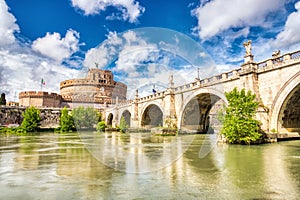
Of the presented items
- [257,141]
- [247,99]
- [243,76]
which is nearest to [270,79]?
[243,76]

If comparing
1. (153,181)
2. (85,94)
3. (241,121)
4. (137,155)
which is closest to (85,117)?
(85,94)

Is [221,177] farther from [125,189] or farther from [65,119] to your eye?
[65,119]

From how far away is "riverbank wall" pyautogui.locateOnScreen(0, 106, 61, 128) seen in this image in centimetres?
6344

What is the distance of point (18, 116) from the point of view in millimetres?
65312

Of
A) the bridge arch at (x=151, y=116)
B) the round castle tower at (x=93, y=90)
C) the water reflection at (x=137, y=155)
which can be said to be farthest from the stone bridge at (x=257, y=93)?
the round castle tower at (x=93, y=90)

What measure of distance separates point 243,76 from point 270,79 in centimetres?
245

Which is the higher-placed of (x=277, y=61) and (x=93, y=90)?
(x=93, y=90)

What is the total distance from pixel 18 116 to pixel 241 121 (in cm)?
6611

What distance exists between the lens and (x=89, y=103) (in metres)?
81.9

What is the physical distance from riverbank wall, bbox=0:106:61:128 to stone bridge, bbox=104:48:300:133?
1747 inches

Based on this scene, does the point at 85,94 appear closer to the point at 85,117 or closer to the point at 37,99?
the point at 37,99

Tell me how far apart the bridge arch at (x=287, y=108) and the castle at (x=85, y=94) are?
60.9 m

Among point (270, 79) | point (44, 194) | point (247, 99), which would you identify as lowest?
point (44, 194)

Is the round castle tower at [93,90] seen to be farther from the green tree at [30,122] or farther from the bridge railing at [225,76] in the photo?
the bridge railing at [225,76]
